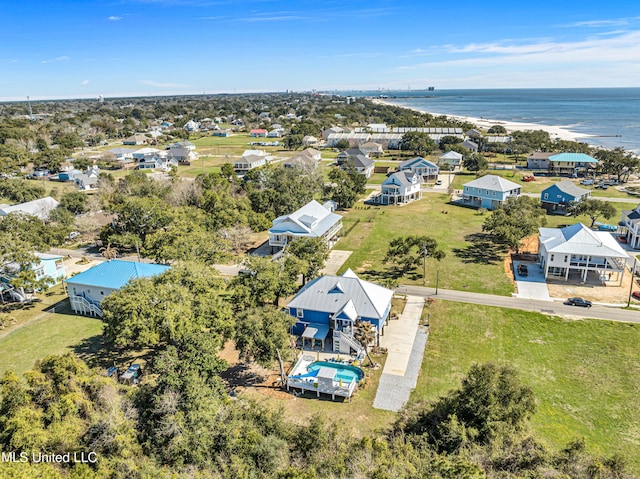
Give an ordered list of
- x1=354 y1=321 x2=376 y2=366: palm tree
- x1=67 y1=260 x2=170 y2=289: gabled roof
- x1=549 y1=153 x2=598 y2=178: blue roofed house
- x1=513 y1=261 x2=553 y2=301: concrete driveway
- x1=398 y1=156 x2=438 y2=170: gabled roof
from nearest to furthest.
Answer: x1=354 y1=321 x2=376 y2=366: palm tree, x1=67 y1=260 x2=170 y2=289: gabled roof, x1=513 y1=261 x2=553 y2=301: concrete driveway, x1=549 y1=153 x2=598 y2=178: blue roofed house, x1=398 y1=156 x2=438 y2=170: gabled roof

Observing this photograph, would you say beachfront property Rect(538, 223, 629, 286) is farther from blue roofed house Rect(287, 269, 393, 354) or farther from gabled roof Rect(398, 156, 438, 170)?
gabled roof Rect(398, 156, 438, 170)

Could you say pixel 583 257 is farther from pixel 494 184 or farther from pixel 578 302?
pixel 494 184

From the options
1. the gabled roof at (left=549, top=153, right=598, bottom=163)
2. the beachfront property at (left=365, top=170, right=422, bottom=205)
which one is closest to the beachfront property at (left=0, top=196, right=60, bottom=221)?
the beachfront property at (left=365, top=170, right=422, bottom=205)

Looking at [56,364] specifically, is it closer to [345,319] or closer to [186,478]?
[186,478]

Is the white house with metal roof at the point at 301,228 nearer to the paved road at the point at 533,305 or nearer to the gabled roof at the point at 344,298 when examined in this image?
the paved road at the point at 533,305

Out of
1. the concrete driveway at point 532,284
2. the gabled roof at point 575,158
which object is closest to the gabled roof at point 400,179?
the concrete driveway at point 532,284

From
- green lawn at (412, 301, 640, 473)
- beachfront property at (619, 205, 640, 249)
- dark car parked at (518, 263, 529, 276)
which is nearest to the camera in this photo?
green lawn at (412, 301, 640, 473)

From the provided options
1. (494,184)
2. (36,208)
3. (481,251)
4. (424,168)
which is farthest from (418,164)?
(36,208)

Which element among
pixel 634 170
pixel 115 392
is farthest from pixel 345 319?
pixel 634 170
